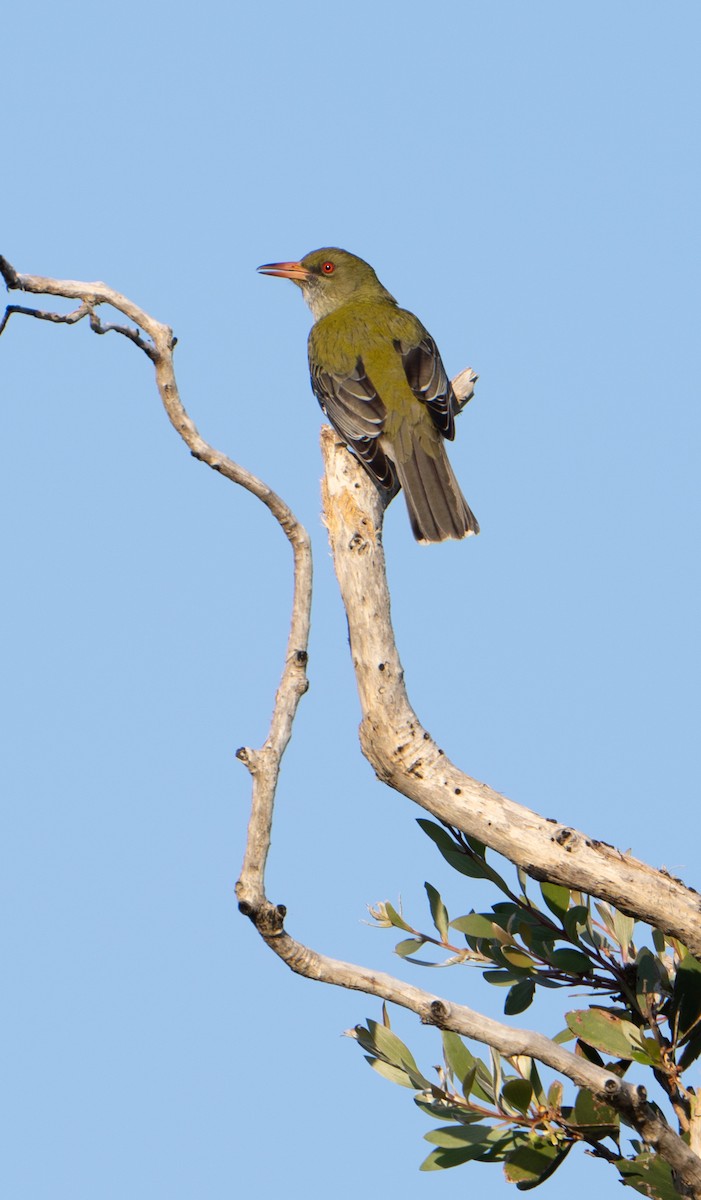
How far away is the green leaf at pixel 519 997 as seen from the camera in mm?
3971

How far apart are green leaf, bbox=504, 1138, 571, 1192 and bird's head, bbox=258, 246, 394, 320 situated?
618 centimetres

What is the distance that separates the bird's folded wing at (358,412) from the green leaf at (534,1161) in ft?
10.1

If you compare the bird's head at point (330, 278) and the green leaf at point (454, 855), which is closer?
the green leaf at point (454, 855)

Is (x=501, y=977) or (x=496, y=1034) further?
(x=501, y=977)

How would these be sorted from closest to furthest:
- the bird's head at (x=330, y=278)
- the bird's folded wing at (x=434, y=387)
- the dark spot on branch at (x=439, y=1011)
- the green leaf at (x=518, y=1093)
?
the dark spot on branch at (x=439, y=1011)
the green leaf at (x=518, y=1093)
the bird's folded wing at (x=434, y=387)
the bird's head at (x=330, y=278)

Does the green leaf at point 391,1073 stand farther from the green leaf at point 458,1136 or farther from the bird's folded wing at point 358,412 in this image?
the bird's folded wing at point 358,412

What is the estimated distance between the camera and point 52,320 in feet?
13.2

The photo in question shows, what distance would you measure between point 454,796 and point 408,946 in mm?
458

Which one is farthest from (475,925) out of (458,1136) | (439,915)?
(458,1136)

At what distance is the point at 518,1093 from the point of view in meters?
3.52

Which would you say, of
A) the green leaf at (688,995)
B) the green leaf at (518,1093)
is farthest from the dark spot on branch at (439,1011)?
the green leaf at (688,995)

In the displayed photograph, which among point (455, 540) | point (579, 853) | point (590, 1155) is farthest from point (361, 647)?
point (455, 540)

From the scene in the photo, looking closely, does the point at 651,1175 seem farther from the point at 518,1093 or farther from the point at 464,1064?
the point at 464,1064

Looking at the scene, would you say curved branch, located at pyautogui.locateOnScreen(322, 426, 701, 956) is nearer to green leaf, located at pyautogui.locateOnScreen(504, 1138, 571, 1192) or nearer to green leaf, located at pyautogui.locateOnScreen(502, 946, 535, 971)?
green leaf, located at pyautogui.locateOnScreen(502, 946, 535, 971)
